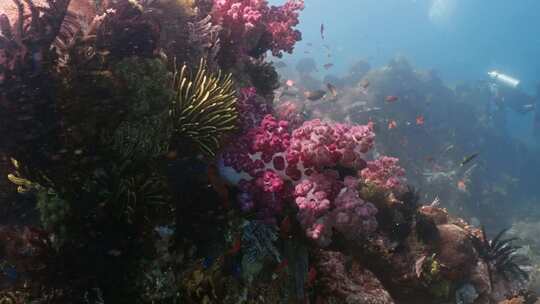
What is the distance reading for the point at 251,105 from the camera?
5402 millimetres

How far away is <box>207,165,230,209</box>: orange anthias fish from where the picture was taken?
4434 mm

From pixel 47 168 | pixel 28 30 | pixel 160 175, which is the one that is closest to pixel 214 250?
pixel 160 175

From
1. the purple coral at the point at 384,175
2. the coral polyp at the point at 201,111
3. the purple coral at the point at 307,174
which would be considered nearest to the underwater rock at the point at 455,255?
the purple coral at the point at 384,175

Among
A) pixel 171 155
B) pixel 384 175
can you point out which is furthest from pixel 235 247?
pixel 384 175

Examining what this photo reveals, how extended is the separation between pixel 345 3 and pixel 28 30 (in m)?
150

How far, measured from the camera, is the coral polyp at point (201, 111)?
13.8 ft

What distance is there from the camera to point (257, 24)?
6441 mm

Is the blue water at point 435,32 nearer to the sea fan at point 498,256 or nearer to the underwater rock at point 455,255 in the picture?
the sea fan at point 498,256

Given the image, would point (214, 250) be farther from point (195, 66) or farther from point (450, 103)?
point (450, 103)

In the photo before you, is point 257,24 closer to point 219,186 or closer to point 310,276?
point 219,186

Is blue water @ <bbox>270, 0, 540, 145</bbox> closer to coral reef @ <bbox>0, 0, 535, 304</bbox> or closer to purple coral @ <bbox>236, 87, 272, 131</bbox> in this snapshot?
purple coral @ <bbox>236, 87, 272, 131</bbox>

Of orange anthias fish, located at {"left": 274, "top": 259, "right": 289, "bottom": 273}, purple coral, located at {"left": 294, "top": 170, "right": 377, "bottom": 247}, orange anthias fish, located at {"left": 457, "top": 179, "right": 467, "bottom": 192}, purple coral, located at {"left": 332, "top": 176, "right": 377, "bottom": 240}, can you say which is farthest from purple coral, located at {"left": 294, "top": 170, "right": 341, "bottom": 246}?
orange anthias fish, located at {"left": 457, "top": 179, "right": 467, "bottom": 192}

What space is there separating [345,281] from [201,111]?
2.72m

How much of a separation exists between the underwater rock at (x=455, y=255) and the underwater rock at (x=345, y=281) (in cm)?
172
